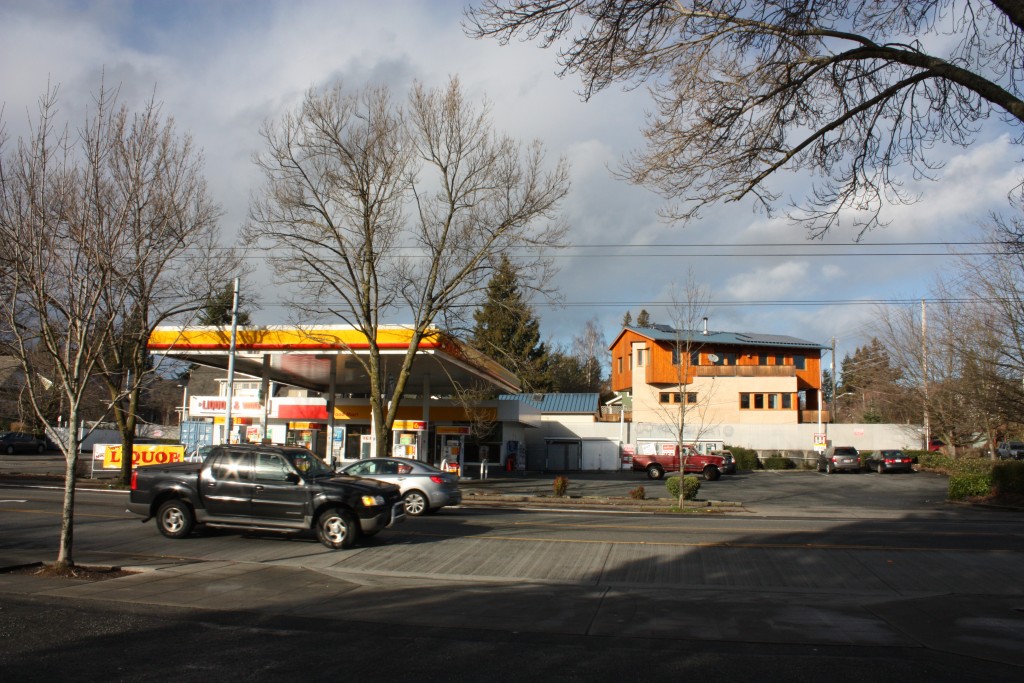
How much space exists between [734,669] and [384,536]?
926cm

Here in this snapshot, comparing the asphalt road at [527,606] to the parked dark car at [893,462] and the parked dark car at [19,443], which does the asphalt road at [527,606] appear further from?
the parked dark car at [19,443]

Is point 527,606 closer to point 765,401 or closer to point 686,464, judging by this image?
point 686,464

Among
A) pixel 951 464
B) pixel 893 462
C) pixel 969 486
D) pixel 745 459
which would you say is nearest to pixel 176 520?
pixel 969 486

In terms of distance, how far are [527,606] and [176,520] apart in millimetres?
7937

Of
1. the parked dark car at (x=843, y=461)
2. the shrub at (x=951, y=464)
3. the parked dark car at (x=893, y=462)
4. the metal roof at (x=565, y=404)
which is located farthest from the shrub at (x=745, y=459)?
the metal roof at (x=565, y=404)

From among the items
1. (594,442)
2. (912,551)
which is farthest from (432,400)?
(912,551)

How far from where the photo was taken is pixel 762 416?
58.8m

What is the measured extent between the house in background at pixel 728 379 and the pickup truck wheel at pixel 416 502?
38832 millimetres

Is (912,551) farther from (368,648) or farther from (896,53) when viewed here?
(368,648)

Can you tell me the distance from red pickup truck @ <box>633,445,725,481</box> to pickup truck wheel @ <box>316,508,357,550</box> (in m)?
29.3

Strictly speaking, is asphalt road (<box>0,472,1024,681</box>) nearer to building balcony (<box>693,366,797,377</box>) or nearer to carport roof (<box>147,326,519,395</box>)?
carport roof (<box>147,326,519,395</box>)

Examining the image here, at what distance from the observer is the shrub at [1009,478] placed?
25.5 meters

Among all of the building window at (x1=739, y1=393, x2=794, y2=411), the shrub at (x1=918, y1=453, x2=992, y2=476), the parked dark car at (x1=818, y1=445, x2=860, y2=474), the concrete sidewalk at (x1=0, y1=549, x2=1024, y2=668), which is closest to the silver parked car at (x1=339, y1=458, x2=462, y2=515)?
the concrete sidewalk at (x1=0, y1=549, x2=1024, y2=668)

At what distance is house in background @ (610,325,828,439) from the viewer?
192 feet
